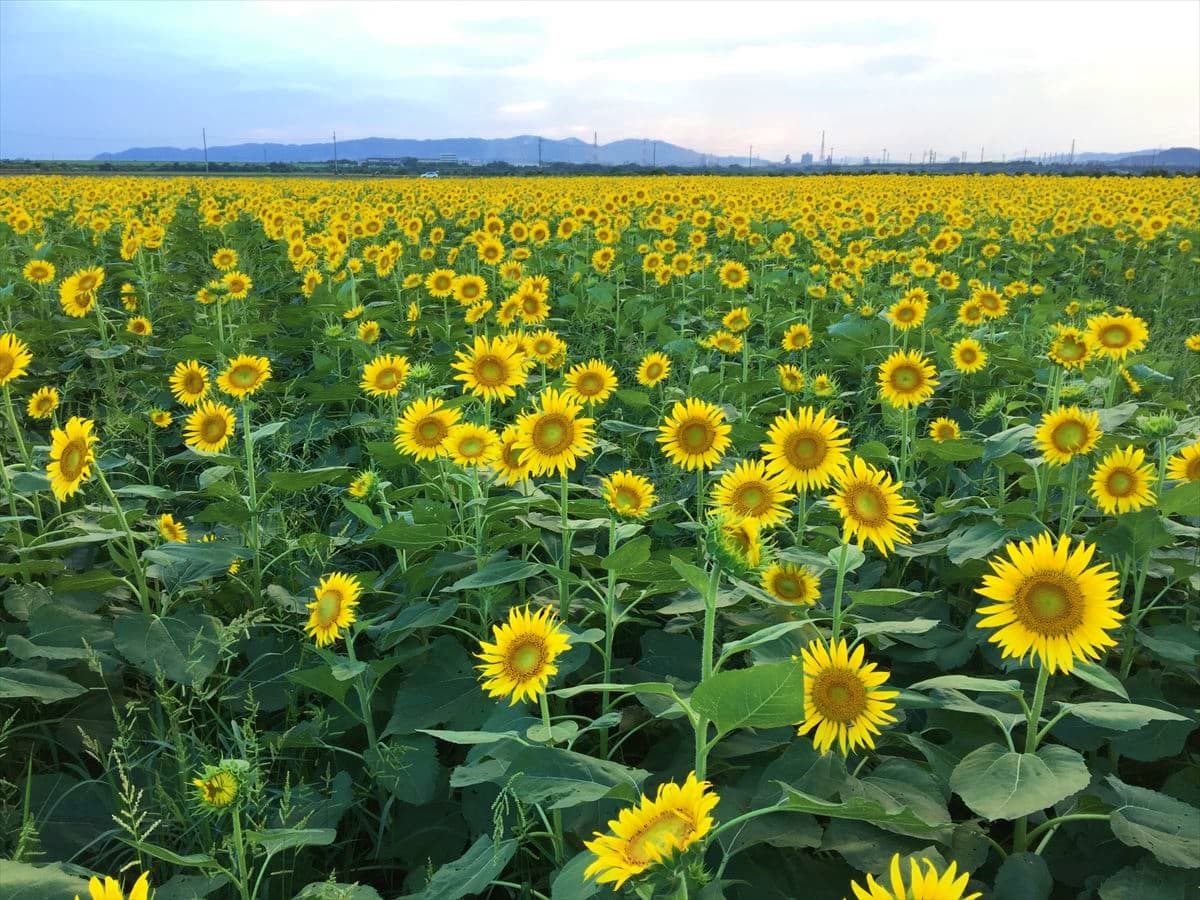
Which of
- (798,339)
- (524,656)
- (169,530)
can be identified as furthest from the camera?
(798,339)

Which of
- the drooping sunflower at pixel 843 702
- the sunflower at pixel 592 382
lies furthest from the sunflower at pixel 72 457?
the drooping sunflower at pixel 843 702

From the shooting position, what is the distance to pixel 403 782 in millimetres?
1928

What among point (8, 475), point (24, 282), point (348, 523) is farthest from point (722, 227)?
point (8, 475)

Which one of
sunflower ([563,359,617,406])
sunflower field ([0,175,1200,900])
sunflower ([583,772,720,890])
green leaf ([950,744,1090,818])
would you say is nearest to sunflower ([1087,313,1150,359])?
sunflower field ([0,175,1200,900])

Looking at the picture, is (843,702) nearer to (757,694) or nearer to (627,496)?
(757,694)

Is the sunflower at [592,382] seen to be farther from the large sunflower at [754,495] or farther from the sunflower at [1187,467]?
the sunflower at [1187,467]

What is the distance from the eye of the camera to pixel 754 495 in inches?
80.7

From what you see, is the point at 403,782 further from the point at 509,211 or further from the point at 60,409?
the point at 509,211

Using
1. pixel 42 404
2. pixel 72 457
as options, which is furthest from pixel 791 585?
pixel 42 404

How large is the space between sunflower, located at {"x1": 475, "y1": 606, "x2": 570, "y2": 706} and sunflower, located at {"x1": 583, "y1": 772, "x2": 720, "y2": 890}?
1.57ft

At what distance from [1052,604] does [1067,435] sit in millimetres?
1009

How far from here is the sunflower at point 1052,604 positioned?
1477mm

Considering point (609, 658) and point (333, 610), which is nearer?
point (609, 658)

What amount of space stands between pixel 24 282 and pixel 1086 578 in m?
7.96
